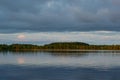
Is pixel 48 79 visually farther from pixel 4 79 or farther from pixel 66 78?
pixel 4 79

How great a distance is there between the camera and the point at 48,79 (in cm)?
3478

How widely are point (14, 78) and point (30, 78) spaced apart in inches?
72.4

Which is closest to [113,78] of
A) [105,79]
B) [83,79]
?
[105,79]

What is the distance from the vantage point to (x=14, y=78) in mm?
35688

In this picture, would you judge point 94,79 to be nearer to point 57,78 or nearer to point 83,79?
point 83,79

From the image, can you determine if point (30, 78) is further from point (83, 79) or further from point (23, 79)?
point (83, 79)

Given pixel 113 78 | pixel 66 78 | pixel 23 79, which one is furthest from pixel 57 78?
pixel 113 78

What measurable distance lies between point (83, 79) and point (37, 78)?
5073 mm

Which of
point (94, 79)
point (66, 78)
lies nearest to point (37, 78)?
point (66, 78)

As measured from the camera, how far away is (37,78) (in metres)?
35.2

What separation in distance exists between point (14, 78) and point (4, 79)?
121 centimetres

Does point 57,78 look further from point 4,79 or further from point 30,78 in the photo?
point 4,79

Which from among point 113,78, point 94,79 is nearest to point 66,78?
point 94,79

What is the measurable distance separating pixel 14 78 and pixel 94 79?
8.92 m
